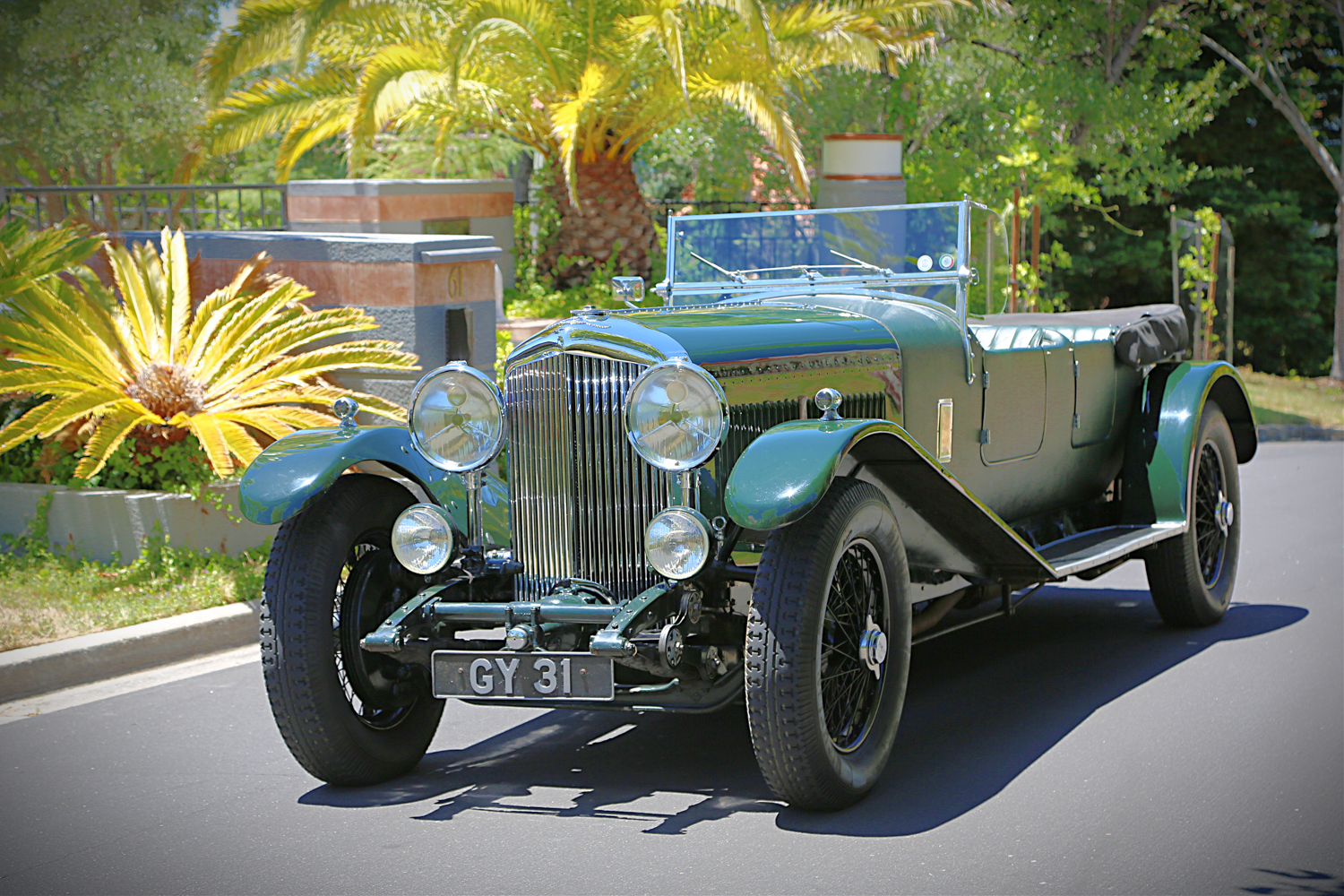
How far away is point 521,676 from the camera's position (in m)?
3.91

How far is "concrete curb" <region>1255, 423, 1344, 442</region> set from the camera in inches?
528

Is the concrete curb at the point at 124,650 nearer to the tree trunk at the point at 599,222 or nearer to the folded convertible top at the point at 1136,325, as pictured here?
the folded convertible top at the point at 1136,325

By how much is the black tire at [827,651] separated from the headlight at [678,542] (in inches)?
7.1

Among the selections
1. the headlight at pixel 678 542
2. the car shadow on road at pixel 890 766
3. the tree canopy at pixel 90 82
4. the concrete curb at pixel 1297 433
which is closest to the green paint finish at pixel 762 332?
the headlight at pixel 678 542

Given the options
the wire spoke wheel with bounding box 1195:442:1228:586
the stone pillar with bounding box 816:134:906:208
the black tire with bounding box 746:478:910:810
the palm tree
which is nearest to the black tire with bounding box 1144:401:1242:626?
the wire spoke wheel with bounding box 1195:442:1228:586

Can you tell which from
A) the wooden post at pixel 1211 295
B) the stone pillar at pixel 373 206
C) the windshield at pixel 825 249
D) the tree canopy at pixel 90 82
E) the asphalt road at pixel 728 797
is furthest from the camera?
the wooden post at pixel 1211 295

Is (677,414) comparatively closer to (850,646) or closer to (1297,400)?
(850,646)

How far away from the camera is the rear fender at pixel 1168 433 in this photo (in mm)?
6117

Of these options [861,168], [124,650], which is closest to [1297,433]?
[861,168]

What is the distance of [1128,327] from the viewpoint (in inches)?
256

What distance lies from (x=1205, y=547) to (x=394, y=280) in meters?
4.56

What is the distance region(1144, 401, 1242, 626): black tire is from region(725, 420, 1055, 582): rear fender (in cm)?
125

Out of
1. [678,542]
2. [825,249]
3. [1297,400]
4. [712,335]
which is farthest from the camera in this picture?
[1297,400]

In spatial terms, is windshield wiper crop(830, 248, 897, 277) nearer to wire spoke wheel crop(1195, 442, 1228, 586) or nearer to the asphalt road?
the asphalt road
